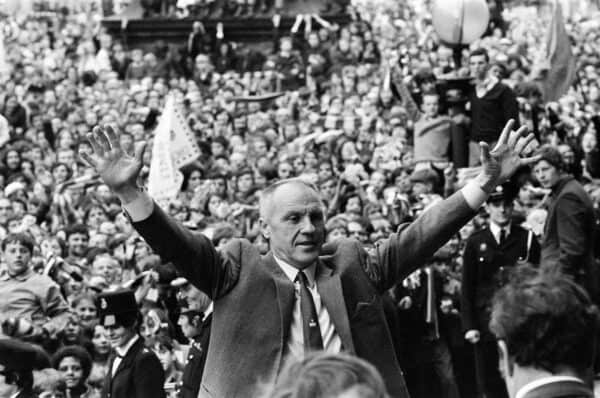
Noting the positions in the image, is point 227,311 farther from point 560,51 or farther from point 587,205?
point 560,51

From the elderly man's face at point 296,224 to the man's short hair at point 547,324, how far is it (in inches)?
84.0

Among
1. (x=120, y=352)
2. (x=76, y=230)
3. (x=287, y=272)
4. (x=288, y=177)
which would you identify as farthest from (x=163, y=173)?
(x=287, y=272)

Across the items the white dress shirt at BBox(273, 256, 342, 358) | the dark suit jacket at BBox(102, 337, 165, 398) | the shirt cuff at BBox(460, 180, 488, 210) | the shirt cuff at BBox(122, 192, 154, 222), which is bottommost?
the dark suit jacket at BBox(102, 337, 165, 398)

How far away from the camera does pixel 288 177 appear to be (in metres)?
19.5

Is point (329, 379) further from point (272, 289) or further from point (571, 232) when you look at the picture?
point (571, 232)

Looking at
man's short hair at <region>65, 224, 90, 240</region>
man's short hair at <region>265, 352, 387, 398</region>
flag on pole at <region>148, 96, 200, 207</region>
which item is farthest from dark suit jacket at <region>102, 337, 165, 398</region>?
flag on pole at <region>148, 96, 200, 207</region>

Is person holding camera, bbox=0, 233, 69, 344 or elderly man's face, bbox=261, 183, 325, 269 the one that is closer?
elderly man's face, bbox=261, 183, 325, 269

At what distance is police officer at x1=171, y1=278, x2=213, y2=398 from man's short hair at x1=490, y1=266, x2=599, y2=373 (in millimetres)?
4644

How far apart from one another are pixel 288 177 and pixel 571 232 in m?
8.68

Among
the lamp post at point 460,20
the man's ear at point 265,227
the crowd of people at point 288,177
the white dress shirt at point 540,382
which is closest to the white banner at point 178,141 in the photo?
the crowd of people at point 288,177

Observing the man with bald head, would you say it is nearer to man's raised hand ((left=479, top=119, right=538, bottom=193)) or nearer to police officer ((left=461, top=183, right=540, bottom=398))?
man's raised hand ((left=479, top=119, right=538, bottom=193))

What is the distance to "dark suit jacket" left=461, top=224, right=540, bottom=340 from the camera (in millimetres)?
11875

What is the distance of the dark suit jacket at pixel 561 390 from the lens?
4.39m

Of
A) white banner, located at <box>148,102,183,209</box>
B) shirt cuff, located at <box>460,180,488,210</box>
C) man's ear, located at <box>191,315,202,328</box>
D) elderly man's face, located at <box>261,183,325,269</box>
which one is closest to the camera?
elderly man's face, located at <box>261,183,325,269</box>
